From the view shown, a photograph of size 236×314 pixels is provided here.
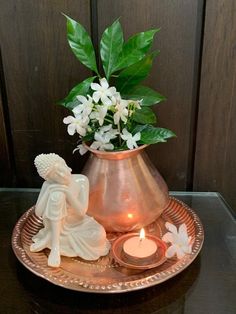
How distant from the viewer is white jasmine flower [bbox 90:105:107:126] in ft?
1.77

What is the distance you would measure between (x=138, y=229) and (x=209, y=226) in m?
0.14

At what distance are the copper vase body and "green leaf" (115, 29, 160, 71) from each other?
0.14 meters

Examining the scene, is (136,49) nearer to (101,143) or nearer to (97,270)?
(101,143)

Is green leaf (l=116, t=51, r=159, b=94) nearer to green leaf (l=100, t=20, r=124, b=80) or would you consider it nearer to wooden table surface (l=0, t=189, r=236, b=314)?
green leaf (l=100, t=20, r=124, b=80)

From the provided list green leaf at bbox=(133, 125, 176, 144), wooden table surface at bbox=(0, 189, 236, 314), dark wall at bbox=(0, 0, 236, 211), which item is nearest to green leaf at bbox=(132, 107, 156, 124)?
green leaf at bbox=(133, 125, 176, 144)

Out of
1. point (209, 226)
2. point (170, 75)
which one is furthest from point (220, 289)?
point (170, 75)

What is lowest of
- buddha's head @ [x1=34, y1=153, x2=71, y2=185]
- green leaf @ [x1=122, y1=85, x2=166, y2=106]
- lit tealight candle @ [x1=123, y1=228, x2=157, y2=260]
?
lit tealight candle @ [x1=123, y1=228, x2=157, y2=260]

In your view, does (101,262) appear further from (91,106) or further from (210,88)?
(210,88)

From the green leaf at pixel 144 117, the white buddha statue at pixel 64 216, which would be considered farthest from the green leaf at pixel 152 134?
the white buddha statue at pixel 64 216

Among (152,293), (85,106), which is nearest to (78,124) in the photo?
(85,106)

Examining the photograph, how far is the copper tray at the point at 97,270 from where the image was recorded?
499mm

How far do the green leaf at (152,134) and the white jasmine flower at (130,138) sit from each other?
0.03 meters

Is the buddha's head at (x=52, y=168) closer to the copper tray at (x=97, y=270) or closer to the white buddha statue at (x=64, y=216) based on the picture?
the white buddha statue at (x=64, y=216)

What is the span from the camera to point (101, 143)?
58cm
